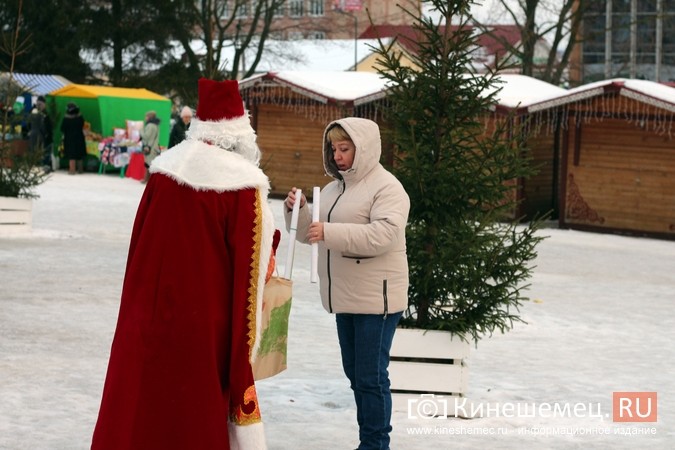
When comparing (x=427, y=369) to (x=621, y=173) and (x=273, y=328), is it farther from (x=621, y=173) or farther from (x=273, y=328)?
(x=621, y=173)

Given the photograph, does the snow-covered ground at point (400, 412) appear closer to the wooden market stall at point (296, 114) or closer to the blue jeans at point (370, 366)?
the blue jeans at point (370, 366)

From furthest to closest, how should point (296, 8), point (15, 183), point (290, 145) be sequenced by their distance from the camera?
point (296, 8), point (290, 145), point (15, 183)

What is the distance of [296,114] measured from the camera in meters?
25.5

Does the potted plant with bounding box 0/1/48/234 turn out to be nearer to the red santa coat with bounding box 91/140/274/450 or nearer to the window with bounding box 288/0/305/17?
the red santa coat with bounding box 91/140/274/450

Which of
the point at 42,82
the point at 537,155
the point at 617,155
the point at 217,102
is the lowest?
the point at 537,155

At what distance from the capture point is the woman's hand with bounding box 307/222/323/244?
571 cm

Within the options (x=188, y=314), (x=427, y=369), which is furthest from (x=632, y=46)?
(x=188, y=314)

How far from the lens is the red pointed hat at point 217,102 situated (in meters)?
5.11

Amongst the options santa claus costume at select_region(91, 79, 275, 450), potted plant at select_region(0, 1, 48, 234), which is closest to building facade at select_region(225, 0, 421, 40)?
potted plant at select_region(0, 1, 48, 234)

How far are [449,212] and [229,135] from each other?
2691mm

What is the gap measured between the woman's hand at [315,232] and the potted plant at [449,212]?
1.71 metres

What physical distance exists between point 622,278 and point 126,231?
6.74 meters

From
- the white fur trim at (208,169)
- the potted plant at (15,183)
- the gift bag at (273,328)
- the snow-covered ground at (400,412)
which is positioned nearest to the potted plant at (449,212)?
the snow-covered ground at (400,412)

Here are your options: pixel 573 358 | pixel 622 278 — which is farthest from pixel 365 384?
pixel 622 278
